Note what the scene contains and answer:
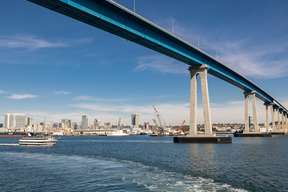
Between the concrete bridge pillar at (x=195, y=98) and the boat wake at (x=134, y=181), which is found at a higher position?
the concrete bridge pillar at (x=195, y=98)

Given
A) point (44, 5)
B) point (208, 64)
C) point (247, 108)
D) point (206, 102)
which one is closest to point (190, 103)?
point (206, 102)

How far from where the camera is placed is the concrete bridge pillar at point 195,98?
115250 mm

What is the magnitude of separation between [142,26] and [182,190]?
51.5 metres

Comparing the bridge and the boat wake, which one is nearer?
the boat wake

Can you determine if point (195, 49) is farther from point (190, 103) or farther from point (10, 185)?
point (10, 185)

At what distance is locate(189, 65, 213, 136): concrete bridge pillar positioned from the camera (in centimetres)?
11525

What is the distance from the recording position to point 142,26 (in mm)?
79625

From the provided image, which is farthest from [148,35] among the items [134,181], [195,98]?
[134,181]

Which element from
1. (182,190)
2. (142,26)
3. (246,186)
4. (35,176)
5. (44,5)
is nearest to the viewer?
(182,190)

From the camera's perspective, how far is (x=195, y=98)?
378 feet

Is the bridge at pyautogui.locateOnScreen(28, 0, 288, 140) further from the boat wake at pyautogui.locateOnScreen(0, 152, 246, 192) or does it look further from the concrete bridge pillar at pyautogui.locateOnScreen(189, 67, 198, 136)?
the boat wake at pyautogui.locateOnScreen(0, 152, 246, 192)

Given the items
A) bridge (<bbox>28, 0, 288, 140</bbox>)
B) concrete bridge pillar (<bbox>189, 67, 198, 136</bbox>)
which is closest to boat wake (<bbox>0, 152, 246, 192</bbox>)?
bridge (<bbox>28, 0, 288, 140</bbox>)

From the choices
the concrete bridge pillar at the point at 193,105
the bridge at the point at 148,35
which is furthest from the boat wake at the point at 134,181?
the concrete bridge pillar at the point at 193,105

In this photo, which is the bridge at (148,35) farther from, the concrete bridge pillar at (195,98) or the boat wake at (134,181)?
the boat wake at (134,181)
